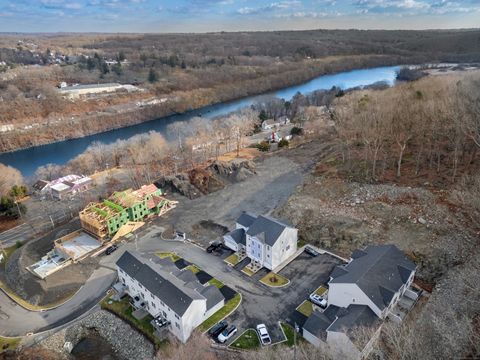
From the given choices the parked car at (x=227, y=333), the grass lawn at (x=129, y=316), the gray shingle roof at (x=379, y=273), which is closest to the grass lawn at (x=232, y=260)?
the parked car at (x=227, y=333)

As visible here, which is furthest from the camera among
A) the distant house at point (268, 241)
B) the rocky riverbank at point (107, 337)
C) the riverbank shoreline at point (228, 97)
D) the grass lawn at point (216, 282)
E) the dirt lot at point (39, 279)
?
the riverbank shoreline at point (228, 97)

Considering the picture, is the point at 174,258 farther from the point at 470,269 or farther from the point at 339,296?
the point at 470,269

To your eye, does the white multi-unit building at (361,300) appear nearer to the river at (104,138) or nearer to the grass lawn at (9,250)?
the grass lawn at (9,250)

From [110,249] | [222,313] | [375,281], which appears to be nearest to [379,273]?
[375,281]

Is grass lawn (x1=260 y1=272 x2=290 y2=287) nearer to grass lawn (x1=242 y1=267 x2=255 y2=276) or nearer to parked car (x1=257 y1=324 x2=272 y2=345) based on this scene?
grass lawn (x1=242 y1=267 x2=255 y2=276)

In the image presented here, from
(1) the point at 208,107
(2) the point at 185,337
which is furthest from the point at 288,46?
(2) the point at 185,337

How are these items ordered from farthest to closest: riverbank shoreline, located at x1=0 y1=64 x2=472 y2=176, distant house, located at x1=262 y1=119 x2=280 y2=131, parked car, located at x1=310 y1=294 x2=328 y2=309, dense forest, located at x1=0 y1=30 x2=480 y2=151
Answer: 1. dense forest, located at x1=0 y1=30 x2=480 y2=151
2. distant house, located at x1=262 y1=119 x2=280 y2=131
3. riverbank shoreline, located at x1=0 y1=64 x2=472 y2=176
4. parked car, located at x1=310 y1=294 x2=328 y2=309

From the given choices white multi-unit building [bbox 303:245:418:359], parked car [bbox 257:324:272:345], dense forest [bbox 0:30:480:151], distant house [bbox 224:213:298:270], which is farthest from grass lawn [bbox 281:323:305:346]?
dense forest [bbox 0:30:480:151]
